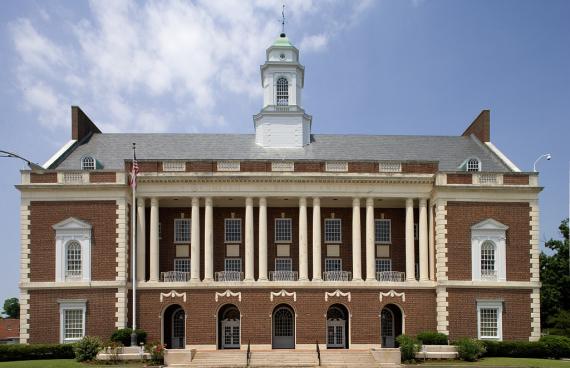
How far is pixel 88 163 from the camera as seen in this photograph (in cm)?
4994

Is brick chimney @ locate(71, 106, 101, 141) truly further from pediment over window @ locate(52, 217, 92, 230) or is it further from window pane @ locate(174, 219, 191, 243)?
window pane @ locate(174, 219, 191, 243)

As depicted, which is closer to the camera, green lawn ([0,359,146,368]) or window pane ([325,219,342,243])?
green lawn ([0,359,146,368])

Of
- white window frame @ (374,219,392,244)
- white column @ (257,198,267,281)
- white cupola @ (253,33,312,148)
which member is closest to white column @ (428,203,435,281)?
white window frame @ (374,219,392,244)

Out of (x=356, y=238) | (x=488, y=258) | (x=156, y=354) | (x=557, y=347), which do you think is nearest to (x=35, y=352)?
(x=156, y=354)

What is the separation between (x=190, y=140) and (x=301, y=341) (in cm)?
1825

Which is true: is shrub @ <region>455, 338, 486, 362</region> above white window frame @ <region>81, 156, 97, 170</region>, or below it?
below

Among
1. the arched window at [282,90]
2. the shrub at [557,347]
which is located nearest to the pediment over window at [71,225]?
the arched window at [282,90]

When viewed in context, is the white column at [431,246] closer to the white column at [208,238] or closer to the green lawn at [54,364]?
the white column at [208,238]

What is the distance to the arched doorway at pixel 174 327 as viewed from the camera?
159 ft

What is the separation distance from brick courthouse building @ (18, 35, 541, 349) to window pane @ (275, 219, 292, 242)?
101mm

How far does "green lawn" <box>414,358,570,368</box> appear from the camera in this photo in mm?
39031

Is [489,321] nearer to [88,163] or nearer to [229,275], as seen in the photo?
[229,275]

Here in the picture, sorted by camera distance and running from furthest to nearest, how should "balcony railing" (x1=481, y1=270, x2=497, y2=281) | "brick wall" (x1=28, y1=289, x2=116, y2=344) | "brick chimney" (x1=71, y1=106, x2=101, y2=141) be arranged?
"brick chimney" (x1=71, y1=106, x2=101, y2=141), "balcony railing" (x1=481, y1=270, x2=497, y2=281), "brick wall" (x1=28, y1=289, x2=116, y2=344)

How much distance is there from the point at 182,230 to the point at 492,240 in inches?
838
